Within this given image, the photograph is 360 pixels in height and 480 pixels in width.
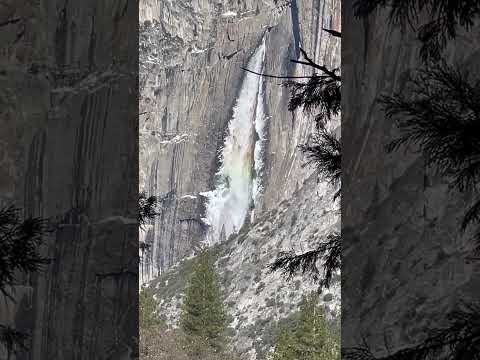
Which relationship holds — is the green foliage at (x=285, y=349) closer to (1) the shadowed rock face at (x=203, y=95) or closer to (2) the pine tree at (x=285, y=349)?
(2) the pine tree at (x=285, y=349)

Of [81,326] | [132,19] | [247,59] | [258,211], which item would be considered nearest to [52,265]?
[81,326]

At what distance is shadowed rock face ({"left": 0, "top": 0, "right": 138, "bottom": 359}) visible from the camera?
691 centimetres

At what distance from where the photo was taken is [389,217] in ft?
18.2

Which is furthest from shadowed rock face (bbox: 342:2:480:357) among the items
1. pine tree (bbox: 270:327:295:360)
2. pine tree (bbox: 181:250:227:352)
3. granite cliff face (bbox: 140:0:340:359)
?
granite cliff face (bbox: 140:0:340:359)

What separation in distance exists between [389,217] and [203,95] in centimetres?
7539

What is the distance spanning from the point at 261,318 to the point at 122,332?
53.9 m

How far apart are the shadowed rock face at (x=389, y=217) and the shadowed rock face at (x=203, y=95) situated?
64.8m

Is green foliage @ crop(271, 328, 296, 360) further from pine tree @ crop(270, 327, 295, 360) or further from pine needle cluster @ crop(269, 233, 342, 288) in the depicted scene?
pine needle cluster @ crop(269, 233, 342, 288)

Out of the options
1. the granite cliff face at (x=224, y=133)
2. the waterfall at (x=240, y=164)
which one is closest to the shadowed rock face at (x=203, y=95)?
the granite cliff face at (x=224, y=133)

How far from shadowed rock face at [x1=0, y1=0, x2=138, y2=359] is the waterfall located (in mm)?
67104

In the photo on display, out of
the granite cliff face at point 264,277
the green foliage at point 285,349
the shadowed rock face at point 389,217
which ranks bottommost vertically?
the shadowed rock face at point 389,217

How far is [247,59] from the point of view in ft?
260

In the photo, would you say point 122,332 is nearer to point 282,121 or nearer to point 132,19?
point 132,19

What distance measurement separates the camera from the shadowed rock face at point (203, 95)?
7431 centimetres
